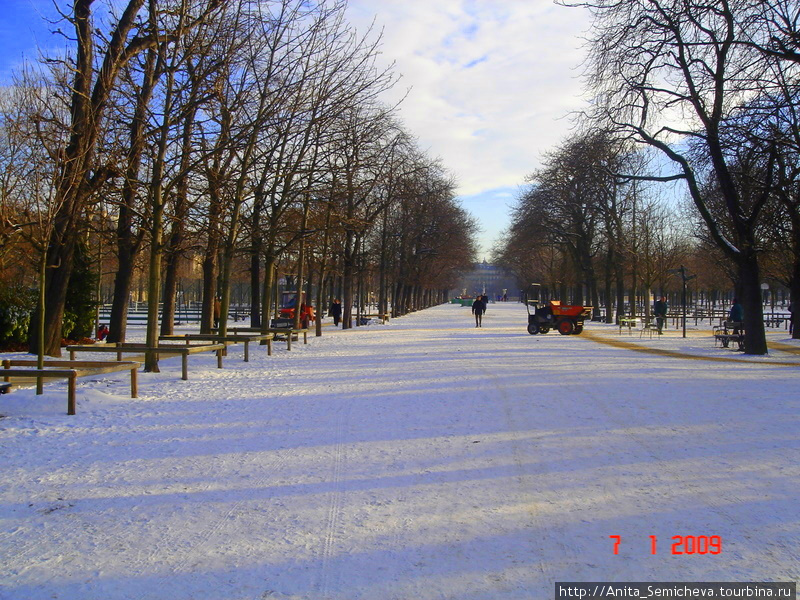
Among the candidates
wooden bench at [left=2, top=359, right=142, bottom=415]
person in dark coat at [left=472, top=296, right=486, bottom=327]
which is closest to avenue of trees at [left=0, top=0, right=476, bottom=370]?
wooden bench at [left=2, top=359, right=142, bottom=415]

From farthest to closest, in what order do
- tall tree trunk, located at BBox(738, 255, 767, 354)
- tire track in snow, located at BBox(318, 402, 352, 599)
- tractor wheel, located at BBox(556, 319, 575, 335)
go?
tractor wheel, located at BBox(556, 319, 575, 335) < tall tree trunk, located at BBox(738, 255, 767, 354) < tire track in snow, located at BBox(318, 402, 352, 599)

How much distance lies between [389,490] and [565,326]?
2512 cm

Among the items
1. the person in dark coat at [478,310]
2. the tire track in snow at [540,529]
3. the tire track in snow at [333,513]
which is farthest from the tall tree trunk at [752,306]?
the person in dark coat at [478,310]

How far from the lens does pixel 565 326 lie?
98.6ft

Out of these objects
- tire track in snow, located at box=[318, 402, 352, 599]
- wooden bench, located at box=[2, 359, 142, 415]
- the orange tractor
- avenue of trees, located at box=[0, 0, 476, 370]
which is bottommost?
tire track in snow, located at box=[318, 402, 352, 599]

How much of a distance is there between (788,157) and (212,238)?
58.7 feet

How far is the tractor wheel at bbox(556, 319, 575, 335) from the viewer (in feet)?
98.5

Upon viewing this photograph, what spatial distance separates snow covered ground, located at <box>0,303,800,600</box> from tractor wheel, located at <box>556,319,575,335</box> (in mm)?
18191

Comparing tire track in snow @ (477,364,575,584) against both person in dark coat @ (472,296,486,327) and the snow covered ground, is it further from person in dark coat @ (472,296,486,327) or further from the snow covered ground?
person in dark coat @ (472,296,486,327)

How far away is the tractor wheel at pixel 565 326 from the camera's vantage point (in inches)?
1182

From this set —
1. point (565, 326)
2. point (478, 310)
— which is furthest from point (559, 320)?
point (478, 310)

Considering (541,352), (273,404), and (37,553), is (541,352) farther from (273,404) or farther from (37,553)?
(37,553)

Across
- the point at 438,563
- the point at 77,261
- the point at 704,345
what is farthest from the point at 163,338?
the point at 704,345

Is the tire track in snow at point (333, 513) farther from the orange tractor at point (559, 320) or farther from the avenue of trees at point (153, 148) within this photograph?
the orange tractor at point (559, 320)
